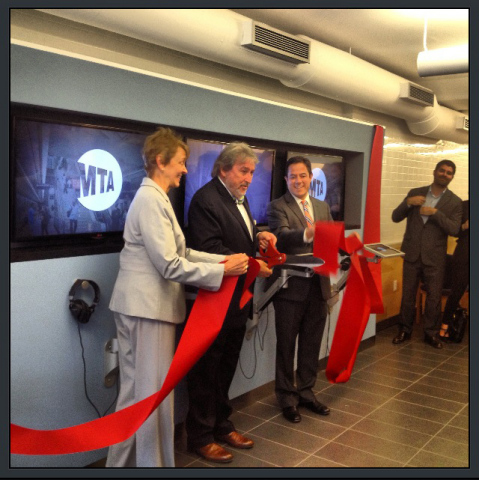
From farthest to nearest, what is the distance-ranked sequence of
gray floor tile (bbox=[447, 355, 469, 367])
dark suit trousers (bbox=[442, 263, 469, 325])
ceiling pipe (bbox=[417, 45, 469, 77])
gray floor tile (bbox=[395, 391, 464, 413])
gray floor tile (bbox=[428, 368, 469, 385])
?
dark suit trousers (bbox=[442, 263, 469, 325]), gray floor tile (bbox=[447, 355, 469, 367]), gray floor tile (bbox=[428, 368, 469, 385]), gray floor tile (bbox=[395, 391, 464, 413]), ceiling pipe (bbox=[417, 45, 469, 77])

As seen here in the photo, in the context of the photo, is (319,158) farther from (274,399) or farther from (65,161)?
(65,161)

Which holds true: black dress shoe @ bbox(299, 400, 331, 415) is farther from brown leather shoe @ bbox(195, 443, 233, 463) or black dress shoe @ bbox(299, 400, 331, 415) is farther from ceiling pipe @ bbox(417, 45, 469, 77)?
ceiling pipe @ bbox(417, 45, 469, 77)

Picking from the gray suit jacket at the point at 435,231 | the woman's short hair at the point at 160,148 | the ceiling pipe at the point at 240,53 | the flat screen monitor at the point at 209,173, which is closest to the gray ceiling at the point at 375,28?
the ceiling pipe at the point at 240,53

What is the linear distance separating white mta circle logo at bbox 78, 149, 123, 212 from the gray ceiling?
156cm

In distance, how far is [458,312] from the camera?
5980 mm

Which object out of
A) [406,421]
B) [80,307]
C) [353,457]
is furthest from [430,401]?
[80,307]

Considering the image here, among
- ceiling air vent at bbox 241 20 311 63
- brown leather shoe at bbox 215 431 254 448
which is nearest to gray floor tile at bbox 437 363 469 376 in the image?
brown leather shoe at bbox 215 431 254 448

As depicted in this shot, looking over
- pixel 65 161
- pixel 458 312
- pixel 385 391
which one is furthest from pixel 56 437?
pixel 458 312

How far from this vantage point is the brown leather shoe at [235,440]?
334 cm

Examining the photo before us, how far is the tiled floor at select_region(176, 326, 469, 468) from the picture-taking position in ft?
10.7

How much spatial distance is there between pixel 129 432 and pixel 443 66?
2817mm

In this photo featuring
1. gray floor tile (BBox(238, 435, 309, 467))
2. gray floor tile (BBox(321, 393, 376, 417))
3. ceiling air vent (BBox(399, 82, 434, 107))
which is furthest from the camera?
ceiling air vent (BBox(399, 82, 434, 107))

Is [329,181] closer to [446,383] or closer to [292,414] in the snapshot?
[446,383]

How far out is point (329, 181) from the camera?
501cm
